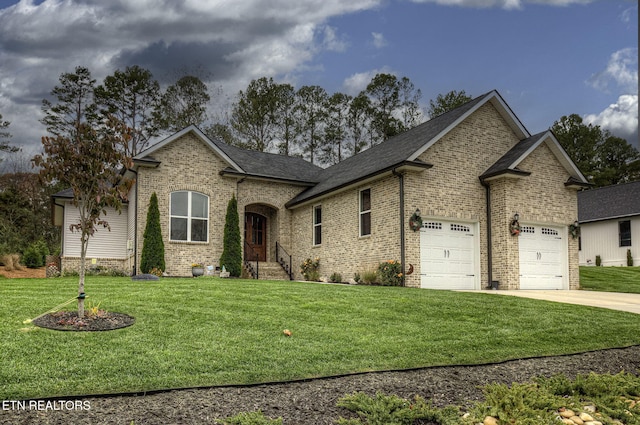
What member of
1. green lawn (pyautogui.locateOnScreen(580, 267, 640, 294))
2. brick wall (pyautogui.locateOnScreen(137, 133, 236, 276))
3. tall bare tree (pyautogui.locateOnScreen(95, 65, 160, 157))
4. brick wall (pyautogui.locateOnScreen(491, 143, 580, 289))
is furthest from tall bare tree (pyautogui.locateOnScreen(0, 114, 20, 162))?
green lawn (pyautogui.locateOnScreen(580, 267, 640, 294))

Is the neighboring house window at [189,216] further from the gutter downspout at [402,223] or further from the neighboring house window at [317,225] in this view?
the gutter downspout at [402,223]

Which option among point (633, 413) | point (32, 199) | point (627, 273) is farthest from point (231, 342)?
point (32, 199)

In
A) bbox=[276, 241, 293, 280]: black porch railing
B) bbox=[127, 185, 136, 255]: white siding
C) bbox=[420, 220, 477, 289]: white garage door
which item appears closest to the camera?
bbox=[420, 220, 477, 289]: white garage door

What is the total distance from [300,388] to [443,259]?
11.4m

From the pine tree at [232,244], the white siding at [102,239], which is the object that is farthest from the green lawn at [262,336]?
the white siding at [102,239]

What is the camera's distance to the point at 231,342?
20.8 ft

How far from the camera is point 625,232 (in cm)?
2761

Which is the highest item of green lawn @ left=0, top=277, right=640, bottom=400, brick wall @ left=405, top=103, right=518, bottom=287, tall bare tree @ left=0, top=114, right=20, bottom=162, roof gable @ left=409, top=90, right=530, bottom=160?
tall bare tree @ left=0, top=114, right=20, bottom=162

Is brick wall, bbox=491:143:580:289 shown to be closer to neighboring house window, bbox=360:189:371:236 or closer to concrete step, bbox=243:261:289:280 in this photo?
neighboring house window, bbox=360:189:371:236

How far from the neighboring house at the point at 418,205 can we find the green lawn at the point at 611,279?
149 cm

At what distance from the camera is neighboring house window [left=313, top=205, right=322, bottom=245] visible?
771 inches

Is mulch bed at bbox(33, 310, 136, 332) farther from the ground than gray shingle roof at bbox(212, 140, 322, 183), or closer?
closer

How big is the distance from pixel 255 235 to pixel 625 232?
65.4ft

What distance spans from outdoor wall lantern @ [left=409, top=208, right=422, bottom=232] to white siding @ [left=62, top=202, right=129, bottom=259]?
11839 mm
